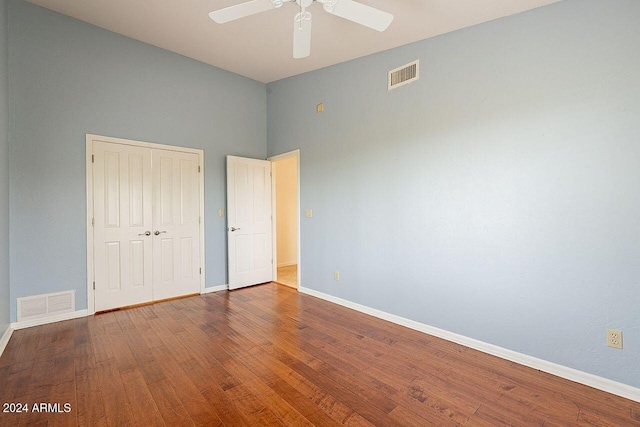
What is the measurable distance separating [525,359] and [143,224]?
4335 mm

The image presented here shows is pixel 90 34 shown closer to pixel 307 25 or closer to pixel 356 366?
pixel 307 25

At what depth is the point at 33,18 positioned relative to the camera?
309 cm

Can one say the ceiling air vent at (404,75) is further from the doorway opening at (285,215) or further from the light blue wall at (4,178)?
the light blue wall at (4,178)

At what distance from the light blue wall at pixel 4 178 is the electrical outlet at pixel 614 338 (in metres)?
4.89

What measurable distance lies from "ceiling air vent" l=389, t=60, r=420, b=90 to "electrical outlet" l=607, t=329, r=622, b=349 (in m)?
2.71

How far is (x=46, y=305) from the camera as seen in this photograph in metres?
3.17

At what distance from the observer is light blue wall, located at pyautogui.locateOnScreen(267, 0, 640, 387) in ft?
6.87

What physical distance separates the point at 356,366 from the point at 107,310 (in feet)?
10.1

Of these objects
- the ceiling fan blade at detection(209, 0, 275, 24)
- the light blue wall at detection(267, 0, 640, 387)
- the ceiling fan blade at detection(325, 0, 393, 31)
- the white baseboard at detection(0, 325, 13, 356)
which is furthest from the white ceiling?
the white baseboard at detection(0, 325, 13, 356)

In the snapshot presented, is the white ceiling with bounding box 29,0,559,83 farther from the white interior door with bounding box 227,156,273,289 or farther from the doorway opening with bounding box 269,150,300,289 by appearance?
the doorway opening with bounding box 269,150,300,289

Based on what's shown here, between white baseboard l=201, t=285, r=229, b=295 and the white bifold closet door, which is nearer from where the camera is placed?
the white bifold closet door

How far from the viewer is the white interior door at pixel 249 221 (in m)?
4.54

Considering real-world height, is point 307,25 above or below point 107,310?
above

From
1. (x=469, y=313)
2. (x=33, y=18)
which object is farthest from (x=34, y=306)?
(x=469, y=313)
